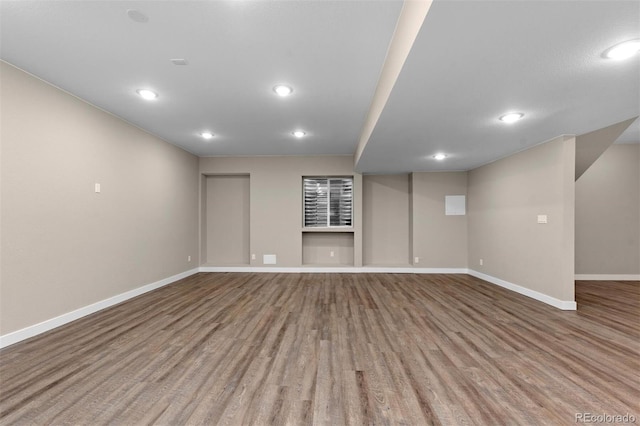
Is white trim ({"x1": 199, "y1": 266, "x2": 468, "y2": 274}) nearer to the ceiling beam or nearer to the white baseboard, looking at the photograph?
the white baseboard

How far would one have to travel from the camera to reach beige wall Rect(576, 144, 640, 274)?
5.13 m

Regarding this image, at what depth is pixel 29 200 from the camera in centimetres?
278

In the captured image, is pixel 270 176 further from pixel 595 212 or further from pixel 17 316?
pixel 595 212

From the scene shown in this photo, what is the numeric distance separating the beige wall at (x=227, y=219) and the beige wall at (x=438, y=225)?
405cm

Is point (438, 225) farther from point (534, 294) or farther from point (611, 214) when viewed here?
point (611, 214)

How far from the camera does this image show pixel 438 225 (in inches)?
245

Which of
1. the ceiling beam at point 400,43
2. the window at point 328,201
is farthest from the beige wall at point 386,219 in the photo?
the ceiling beam at point 400,43

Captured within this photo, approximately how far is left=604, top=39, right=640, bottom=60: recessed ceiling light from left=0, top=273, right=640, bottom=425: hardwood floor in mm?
2312

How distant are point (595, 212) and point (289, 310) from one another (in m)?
6.08

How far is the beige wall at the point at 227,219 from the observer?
261 inches

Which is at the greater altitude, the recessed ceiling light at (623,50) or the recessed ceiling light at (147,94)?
the recessed ceiling light at (147,94)

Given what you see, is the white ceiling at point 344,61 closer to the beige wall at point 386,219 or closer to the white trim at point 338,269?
the beige wall at point 386,219

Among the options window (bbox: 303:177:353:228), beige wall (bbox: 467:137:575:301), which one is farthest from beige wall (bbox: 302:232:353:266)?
beige wall (bbox: 467:137:575:301)

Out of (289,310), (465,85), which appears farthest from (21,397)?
(465,85)
